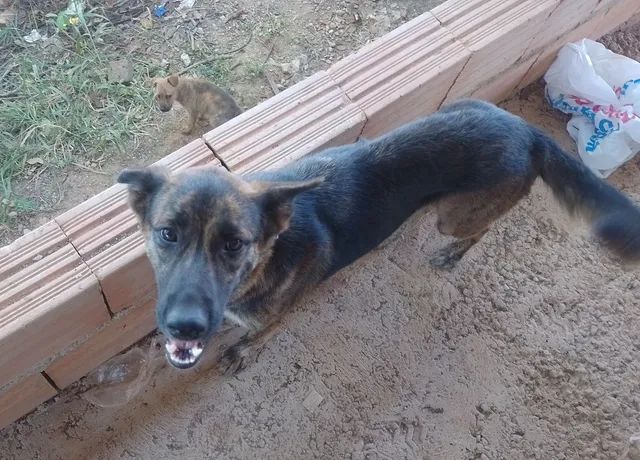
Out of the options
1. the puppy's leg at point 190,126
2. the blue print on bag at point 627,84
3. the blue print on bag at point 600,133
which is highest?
the puppy's leg at point 190,126

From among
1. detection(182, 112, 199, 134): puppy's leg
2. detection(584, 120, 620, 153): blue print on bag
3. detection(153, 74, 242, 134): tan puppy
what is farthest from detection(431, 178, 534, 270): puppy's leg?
detection(182, 112, 199, 134): puppy's leg

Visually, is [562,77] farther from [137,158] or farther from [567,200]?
[137,158]

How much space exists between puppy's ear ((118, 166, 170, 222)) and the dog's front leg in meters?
1.00

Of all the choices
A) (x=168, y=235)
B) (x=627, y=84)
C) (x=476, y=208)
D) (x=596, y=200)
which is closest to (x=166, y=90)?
(x=168, y=235)

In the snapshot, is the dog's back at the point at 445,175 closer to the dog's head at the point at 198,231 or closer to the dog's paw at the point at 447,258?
the dog's head at the point at 198,231

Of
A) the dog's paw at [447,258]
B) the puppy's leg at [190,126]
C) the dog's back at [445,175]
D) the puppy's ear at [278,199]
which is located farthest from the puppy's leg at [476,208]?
the puppy's leg at [190,126]

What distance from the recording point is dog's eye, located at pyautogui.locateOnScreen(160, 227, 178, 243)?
6.97 feet

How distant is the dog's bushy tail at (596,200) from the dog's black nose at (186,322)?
1.71 metres

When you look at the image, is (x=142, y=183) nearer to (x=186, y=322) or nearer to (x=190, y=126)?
(x=186, y=322)

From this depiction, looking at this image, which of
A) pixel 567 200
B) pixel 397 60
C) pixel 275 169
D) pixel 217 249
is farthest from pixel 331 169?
pixel 567 200

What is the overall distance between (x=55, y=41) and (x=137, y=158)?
961 millimetres

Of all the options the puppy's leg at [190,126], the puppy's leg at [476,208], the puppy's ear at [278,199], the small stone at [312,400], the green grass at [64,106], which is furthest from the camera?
the puppy's leg at [190,126]

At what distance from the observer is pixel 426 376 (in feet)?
10.9

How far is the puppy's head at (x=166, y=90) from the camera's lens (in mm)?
3424
